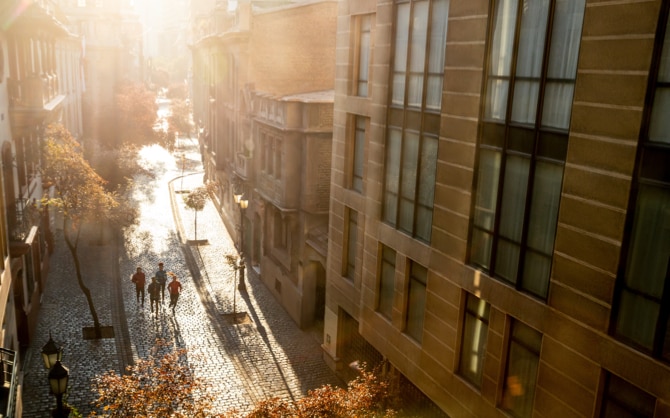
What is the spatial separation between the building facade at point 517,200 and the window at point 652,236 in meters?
0.02

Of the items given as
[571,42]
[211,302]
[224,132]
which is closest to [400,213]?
[571,42]

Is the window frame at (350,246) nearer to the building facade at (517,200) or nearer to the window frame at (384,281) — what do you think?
the building facade at (517,200)

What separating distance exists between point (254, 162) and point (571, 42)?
22816 mm

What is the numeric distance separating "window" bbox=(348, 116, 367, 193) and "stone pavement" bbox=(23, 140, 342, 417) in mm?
7229

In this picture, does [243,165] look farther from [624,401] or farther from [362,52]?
[624,401]

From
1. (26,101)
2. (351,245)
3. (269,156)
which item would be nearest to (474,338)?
(351,245)

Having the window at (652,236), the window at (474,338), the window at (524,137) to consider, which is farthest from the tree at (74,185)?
the window at (652,236)

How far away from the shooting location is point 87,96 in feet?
219

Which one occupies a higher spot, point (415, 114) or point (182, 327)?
point (415, 114)

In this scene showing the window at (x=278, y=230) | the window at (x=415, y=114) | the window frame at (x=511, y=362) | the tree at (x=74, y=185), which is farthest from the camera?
the window at (x=278, y=230)

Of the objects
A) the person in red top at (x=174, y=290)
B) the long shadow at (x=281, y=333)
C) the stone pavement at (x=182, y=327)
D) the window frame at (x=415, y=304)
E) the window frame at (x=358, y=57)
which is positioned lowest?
the long shadow at (x=281, y=333)

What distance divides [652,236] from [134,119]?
62.1 meters

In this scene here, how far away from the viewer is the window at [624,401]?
9.46m

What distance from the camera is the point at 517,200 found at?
11.8 m
